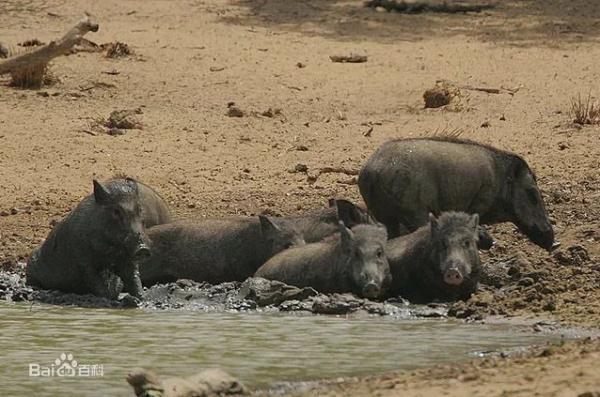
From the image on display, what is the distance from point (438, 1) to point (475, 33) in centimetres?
173

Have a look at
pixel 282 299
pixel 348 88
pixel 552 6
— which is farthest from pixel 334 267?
pixel 552 6

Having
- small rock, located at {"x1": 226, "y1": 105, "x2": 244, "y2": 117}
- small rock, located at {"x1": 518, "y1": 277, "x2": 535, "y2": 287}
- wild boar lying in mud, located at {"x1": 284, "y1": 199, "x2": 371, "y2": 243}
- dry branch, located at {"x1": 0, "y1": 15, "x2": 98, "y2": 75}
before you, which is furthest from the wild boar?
dry branch, located at {"x1": 0, "y1": 15, "x2": 98, "y2": 75}

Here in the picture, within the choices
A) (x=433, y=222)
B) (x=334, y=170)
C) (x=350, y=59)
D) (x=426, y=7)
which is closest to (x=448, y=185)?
(x=433, y=222)

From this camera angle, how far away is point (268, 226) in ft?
45.4

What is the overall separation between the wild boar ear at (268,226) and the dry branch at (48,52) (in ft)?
18.3

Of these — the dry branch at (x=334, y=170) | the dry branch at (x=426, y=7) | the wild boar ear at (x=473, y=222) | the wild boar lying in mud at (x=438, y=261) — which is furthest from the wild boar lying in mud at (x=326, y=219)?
the dry branch at (x=426, y=7)

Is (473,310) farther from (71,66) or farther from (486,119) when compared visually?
(71,66)

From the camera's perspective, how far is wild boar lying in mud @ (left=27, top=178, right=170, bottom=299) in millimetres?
13375

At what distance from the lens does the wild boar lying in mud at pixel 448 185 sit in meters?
14.0

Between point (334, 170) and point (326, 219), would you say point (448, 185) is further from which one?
point (334, 170)

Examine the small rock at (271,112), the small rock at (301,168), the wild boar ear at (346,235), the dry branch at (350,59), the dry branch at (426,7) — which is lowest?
the small rock at (301,168)

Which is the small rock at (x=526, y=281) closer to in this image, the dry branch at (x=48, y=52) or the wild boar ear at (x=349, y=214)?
the wild boar ear at (x=349, y=214)

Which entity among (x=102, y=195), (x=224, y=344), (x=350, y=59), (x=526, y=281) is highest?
(x=102, y=195)

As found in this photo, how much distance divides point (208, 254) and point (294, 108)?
5.28 m
